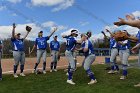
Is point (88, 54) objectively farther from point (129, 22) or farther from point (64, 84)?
point (129, 22)

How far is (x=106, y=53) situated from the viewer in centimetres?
6562

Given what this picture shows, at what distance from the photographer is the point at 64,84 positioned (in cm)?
1520

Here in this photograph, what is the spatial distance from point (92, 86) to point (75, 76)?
351cm

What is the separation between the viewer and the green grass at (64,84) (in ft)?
44.1

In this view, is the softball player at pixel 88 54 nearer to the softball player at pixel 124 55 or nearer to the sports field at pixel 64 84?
the sports field at pixel 64 84

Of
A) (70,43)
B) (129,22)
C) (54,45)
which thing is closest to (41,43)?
(54,45)

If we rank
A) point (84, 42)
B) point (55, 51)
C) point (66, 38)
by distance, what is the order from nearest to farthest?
point (84, 42) → point (66, 38) → point (55, 51)

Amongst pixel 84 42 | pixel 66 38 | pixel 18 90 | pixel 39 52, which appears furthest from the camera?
pixel 39 52

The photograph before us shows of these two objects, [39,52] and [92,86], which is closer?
[92,86]

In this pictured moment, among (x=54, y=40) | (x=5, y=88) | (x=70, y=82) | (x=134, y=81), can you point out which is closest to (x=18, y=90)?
(x=5, y=88)

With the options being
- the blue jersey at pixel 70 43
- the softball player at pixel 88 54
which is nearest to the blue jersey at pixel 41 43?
the blue jersey at pixel 70 43

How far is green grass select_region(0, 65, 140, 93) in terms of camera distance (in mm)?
13453

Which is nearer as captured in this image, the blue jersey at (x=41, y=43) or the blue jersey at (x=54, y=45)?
the blue jersey at (x=41, y=43)

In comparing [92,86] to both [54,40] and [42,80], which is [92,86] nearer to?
[42,80]
